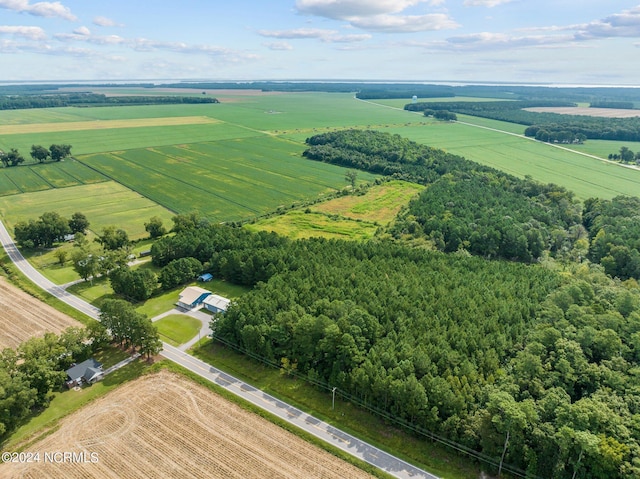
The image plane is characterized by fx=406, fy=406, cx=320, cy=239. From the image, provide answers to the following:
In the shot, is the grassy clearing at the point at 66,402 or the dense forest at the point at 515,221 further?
the dense forest at the point at 515,221

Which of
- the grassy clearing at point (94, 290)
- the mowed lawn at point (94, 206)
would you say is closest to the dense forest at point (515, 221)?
the grassy clearing at point (94, 290)

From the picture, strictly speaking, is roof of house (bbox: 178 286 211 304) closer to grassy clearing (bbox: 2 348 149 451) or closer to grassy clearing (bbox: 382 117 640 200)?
grassy clearing (bbox: 2 348 149 451)

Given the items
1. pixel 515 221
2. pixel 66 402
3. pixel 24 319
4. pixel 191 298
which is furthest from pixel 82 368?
pixel 515 221

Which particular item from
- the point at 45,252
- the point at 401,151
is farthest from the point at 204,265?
the point at 401,151

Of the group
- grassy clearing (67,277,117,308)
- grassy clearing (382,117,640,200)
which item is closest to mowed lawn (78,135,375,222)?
grassy clearing (67,277,117,308)

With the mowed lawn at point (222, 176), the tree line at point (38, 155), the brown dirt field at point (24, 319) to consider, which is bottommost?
the brown dirt field at point (24, 319)

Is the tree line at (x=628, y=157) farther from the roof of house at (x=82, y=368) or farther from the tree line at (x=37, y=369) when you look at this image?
the roof of house at (x=82, y=368)
